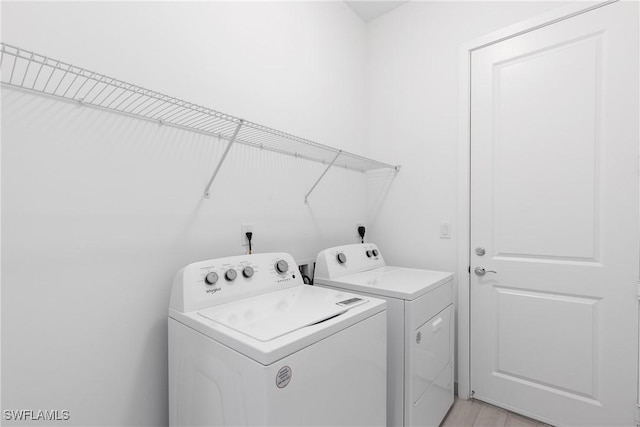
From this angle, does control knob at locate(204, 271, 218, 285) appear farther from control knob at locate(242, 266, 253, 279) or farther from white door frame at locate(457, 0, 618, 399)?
white door frame at locate(457, 0, 618, 399)

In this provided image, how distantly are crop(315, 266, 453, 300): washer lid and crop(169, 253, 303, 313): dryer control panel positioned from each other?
0.95 feet

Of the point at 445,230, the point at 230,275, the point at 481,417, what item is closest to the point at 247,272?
the point at 230,275

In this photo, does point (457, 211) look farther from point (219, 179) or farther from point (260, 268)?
point (219, 179)

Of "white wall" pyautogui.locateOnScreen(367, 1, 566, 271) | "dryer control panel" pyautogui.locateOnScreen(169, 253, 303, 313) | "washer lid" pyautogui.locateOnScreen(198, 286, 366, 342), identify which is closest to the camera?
"washer lid" pyautogui.locateOnScreen(198, 286, 366, 342)

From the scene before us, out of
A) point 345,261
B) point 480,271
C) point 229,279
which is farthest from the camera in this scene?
point 480,271

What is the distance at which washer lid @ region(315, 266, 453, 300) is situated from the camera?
145 centimetres

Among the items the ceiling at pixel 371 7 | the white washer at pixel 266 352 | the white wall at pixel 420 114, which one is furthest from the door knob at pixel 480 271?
the ceiling at pixel 371 7

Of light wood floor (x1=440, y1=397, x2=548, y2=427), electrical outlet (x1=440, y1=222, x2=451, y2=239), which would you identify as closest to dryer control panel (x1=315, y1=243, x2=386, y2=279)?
electrical outlet (x1=440, y1=222, x2=451, y2=239)

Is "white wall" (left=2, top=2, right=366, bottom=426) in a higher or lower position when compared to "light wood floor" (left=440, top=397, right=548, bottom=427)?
higher

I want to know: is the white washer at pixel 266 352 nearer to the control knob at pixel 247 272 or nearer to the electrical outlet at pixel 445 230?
the control knob at pixel 247 272

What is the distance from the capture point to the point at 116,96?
112cm

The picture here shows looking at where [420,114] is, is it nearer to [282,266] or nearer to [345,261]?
[345,261]

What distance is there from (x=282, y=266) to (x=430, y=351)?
0.89 metres

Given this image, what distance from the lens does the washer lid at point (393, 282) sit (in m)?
1.45
